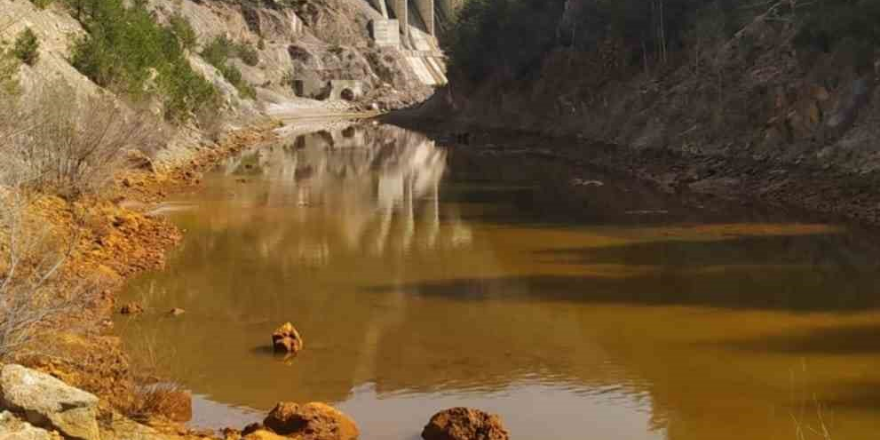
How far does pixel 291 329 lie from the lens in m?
13.6

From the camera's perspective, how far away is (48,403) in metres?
7.98

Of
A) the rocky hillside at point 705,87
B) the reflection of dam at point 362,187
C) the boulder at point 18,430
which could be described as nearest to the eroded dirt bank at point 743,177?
the rocky hillside at point 705,87

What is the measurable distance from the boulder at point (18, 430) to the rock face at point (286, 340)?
5491mm

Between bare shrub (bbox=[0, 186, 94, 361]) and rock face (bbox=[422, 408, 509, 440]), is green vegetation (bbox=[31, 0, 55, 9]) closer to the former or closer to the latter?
bare shrub (bbox=[0, 186, 94, 361])

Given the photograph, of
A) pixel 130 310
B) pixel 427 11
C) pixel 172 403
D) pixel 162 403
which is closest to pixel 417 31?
pixel 427 11

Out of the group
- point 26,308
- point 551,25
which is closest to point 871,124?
point 26,308

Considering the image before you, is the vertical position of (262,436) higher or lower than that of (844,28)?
lower

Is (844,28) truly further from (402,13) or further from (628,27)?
(402,13)

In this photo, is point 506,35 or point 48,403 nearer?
point 48,403

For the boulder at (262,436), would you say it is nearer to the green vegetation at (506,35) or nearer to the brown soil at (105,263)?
the brown soil at (105,263)

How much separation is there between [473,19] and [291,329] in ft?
192

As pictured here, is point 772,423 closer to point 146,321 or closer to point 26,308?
point 26,308

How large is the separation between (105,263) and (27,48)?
50.6ft

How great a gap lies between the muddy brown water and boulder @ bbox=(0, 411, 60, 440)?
276 cm
